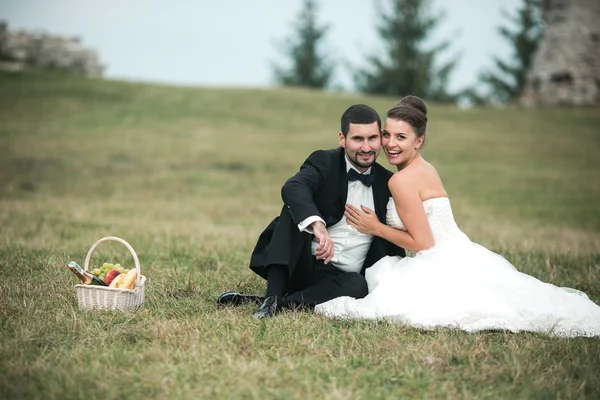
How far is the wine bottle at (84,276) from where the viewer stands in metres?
4.88

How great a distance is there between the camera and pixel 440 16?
43.4 m

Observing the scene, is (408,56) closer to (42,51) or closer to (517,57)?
(517,57)

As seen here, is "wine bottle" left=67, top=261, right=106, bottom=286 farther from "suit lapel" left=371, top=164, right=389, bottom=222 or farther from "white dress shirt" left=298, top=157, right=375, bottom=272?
"suit lapel" left=371, top=164, right=389, bottom=222

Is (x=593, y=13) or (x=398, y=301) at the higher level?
(x=593, y=13)

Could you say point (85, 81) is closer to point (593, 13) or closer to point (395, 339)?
point (593, 13)

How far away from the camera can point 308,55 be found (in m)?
46.6

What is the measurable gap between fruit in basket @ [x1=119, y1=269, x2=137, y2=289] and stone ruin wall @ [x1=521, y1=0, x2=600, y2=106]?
98.2 feet

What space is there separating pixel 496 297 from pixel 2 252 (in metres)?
5.20

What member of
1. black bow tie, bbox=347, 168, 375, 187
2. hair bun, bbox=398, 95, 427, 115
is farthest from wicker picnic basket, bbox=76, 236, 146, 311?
hair bun, bbox=398, 95, 427, 115

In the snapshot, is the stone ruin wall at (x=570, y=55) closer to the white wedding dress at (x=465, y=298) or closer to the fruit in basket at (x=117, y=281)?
the white wedding dress at (x=465, y=298)

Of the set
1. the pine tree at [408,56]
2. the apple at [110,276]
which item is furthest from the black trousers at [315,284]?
the pine tree at [408,56]

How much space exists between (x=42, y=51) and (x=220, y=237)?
28.8m

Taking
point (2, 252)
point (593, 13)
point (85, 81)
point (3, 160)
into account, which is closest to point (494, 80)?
point (593, 13)

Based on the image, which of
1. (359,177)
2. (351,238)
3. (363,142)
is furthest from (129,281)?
(363,142)
